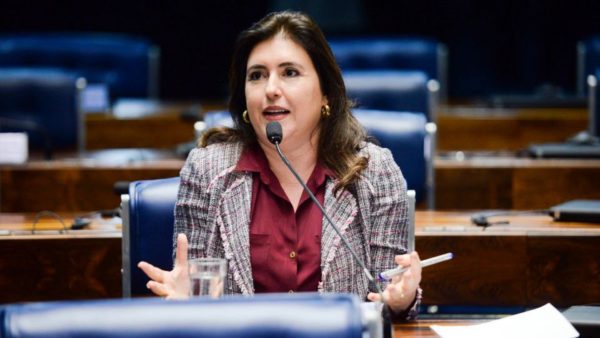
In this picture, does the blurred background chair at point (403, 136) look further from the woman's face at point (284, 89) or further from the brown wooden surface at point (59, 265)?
the woman's face at point (284, 89)

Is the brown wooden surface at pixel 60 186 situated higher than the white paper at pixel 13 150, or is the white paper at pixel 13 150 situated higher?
the white paper at pixel 13 150

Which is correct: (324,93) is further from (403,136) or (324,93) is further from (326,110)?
(403,136)

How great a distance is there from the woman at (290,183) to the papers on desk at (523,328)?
356mm

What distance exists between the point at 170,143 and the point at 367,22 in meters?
2.61

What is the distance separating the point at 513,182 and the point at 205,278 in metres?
2.33

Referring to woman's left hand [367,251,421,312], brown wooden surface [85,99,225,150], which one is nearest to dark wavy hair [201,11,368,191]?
woman's left hand [367,251,421,312]

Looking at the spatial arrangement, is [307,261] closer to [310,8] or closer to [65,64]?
[65,64]

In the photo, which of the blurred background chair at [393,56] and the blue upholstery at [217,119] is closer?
the blue upholstery at [217,119]

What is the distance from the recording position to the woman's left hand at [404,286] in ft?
6.22

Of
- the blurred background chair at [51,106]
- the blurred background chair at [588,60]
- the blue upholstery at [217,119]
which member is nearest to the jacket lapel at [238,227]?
the blue upholstery at [217,119]

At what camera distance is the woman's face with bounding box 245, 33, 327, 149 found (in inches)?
89.0

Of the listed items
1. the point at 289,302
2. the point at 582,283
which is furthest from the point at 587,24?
the point at 289,302

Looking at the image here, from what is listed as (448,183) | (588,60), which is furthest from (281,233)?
(588,60)

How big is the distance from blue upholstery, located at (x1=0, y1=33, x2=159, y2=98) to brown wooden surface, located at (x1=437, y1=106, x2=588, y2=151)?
1959 mm
